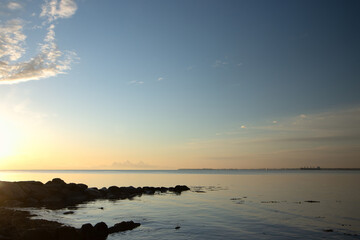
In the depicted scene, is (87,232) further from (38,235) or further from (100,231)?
(38,235)

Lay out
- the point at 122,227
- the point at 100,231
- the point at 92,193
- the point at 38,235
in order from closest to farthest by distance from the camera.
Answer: the point at 38,235 → the point at 100,231 → the point at 122,227 → the point at 92,193

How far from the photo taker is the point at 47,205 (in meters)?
41.6

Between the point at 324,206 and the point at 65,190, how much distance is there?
44.4m

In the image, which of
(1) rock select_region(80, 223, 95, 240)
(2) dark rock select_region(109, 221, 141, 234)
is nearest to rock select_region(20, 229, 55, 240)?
(1) rock select_region(80, 223, 95, 240)

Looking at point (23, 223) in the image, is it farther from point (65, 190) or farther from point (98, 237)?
point (65, 190)

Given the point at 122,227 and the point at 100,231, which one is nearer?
the point at 100,231

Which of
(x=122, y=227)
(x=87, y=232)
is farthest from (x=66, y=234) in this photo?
(x=122, y=227)

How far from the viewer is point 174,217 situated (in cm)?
3234

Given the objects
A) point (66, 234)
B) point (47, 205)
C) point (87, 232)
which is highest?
point (66, 234)

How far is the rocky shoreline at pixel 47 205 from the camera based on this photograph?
1892cm

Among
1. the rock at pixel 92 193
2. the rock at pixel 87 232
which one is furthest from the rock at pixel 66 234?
the rock at pixel 92 193

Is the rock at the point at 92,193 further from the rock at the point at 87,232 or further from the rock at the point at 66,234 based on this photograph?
the rock at the point at 66,234

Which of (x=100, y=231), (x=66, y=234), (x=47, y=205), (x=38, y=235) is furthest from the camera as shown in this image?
(x=47, y=205)

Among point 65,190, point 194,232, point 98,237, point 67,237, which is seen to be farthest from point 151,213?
point 65,190
